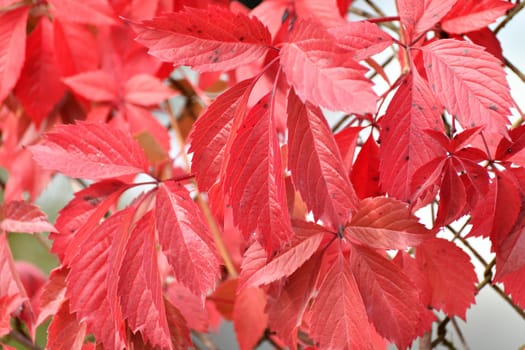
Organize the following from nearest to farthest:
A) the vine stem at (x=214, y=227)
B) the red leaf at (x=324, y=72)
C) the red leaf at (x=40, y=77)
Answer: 1. the red leaf at (x=324, y=72)
2. the red leaf at (x=40, y=77)
3. the vine stem at (x=214, y=227)

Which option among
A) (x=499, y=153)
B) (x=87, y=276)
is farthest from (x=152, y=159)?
(x=499, y=153)

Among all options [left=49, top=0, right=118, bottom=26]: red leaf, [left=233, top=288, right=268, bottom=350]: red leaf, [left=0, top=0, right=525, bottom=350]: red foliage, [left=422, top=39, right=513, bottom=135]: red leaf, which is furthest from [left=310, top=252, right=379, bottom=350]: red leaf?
[left=49, top=0, right=118, bottom=26]: red leaf

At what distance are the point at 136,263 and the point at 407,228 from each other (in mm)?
156

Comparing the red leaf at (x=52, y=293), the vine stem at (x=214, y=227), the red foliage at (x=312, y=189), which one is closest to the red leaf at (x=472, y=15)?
the red foliage at (x=312, y=189)

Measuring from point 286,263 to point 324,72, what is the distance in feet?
0.39

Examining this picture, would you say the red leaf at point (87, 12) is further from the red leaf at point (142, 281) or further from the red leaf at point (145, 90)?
the red leaf at point (142, 281)

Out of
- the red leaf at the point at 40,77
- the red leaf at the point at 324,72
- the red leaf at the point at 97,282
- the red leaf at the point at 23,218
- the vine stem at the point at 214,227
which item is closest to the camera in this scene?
the red leaf at the point at 324,72

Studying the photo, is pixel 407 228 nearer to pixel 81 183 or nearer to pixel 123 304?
pixel 123 304

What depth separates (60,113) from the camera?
781 mm

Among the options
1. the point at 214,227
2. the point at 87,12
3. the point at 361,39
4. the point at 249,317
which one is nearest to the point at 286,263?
the point at 361,39

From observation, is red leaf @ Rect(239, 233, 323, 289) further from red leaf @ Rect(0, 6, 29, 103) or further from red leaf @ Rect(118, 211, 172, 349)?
red leaf @ Rect(0, 6, 29, 103)

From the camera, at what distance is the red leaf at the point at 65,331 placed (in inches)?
16.7

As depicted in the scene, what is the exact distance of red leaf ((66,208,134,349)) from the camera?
15.1 inches

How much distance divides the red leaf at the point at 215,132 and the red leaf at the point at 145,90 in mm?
357
